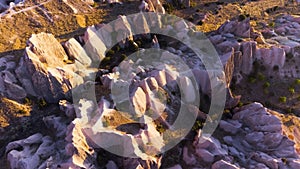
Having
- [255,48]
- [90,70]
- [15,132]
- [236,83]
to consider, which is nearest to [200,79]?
[236,83]

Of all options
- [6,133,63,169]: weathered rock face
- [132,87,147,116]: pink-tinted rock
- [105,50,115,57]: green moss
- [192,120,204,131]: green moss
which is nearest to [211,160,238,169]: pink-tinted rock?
[192,120,204,131]: green moss

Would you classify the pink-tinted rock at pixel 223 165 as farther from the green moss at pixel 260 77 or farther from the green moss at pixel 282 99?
the green moss at pixel 260 77

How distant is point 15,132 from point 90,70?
1312 cm

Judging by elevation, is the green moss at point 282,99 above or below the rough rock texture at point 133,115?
below

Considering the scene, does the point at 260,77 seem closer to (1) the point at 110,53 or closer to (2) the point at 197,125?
(2) the point at 197,125

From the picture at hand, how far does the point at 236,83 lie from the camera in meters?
53.9

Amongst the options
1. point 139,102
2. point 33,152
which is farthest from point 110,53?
point 33,152

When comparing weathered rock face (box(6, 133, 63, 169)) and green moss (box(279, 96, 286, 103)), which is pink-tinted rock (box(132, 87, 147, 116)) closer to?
weathered rock face (box(6, 133, 63, 169))

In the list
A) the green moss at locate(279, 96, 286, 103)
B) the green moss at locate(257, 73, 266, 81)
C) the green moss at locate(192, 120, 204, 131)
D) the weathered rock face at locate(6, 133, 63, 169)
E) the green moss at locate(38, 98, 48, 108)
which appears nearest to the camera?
the weathered rock face at locate(6, 133, 63, 169)

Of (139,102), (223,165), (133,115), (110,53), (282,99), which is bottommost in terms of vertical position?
(223,165)

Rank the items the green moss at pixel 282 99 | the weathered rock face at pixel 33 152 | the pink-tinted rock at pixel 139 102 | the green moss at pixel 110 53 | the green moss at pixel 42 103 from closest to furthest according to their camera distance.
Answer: the weathered rock face at pixel 33 152 → the pink-tinted rock at pixel 139 102 → the green moss at pixel 42 103 → the green moss at pixel 282 99 → the green moss at pixel 110 53

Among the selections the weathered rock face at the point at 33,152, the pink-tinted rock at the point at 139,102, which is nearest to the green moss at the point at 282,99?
the pink-tinted rock at the point at 139,102

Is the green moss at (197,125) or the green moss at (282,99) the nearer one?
the green moss at (197,125)

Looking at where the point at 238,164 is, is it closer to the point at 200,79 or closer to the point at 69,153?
the point at 200,79
